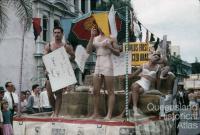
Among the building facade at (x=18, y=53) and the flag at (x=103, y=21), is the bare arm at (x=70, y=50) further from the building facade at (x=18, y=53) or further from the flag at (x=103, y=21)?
the building facade at (x=18, y=53)

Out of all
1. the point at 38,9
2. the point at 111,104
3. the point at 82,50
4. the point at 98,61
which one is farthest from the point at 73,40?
the point at 38,9

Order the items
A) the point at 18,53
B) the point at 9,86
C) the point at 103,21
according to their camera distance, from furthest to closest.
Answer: the point at 18,53
the point at 9,86
the point at 103,21

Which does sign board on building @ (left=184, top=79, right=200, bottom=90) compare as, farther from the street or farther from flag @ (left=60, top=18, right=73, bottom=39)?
flag @ (left=60, top=18, right=73, bottom=39)

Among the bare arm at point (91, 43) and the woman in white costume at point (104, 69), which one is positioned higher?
the bare arm at point (91, 43)

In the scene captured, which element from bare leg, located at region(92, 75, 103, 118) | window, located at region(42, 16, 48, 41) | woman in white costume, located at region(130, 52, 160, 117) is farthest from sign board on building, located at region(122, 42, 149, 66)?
window, located at region(42, 16, 48, 41)

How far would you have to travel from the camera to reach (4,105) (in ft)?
33.2

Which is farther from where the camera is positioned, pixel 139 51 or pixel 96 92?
pixel 139 51

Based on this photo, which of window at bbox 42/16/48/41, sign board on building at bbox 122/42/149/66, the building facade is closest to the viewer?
sign board on building at bbox 122/42/149/66

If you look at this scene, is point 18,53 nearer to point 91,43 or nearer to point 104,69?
point 91,43

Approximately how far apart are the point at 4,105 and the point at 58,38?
8.08 feet

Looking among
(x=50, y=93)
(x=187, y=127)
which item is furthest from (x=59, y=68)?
(x=187, y=127)

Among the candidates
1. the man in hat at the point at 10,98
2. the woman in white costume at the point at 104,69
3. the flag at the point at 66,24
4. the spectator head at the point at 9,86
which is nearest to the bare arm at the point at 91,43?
the woman in white costume at the point at 104,69

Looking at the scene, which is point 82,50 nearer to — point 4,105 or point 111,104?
point 111,104

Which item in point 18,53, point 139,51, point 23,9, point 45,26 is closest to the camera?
point 139,51
